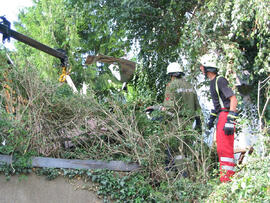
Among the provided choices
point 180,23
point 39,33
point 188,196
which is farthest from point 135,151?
point 39,33

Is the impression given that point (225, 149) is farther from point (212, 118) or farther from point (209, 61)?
point (209, 61)

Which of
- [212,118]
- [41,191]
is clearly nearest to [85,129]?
[41,191]

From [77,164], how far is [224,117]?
2230mm

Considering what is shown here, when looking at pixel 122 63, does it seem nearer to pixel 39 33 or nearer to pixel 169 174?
pixel 169 174

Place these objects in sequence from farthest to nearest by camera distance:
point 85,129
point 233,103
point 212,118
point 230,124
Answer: point 212,118
point 85,129
point 233,103
point 230,124

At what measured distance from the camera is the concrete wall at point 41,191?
4.91 metres

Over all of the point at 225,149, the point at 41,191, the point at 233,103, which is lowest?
the point at 41,191

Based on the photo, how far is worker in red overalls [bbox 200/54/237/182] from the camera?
5293 mm

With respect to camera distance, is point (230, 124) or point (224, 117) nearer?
point (230, 124)

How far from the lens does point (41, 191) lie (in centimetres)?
505

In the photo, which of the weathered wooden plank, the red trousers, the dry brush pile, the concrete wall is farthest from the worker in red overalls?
the concrete wall

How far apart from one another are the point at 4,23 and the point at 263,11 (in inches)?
176

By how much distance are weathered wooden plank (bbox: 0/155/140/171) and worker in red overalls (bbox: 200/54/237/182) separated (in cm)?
125

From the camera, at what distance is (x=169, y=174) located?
18.2 feet
